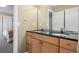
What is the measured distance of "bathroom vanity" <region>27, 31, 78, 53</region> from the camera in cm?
178

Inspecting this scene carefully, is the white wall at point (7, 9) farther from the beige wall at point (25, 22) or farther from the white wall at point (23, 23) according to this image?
the beige wall at point (25, 22)

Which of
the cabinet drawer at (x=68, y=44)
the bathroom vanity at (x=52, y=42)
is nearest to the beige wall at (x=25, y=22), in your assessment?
the bathroom vanity at (x=52, y=42)

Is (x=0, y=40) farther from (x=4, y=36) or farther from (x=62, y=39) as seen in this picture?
(x=62, y=39)

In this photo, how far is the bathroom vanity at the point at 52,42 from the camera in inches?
70.0

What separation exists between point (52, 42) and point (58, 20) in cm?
60

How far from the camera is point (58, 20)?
2488mm

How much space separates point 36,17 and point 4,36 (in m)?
0.90

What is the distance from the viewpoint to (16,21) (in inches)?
79.3

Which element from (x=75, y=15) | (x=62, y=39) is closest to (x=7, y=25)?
(x=62, y=39)

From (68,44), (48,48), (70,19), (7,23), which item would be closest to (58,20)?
(70,19)

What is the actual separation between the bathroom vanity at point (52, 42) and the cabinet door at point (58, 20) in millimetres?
299

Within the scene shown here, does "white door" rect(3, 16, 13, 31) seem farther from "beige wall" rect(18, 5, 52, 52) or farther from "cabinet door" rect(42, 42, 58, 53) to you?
"cabinet door" rect(42, 42, 58, 53)

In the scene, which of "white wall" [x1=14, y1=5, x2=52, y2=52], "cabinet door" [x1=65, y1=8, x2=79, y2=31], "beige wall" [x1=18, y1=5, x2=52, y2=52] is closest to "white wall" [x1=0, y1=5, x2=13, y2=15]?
"white wall" [x1=14, y1=5, x2=52, y2=52]
